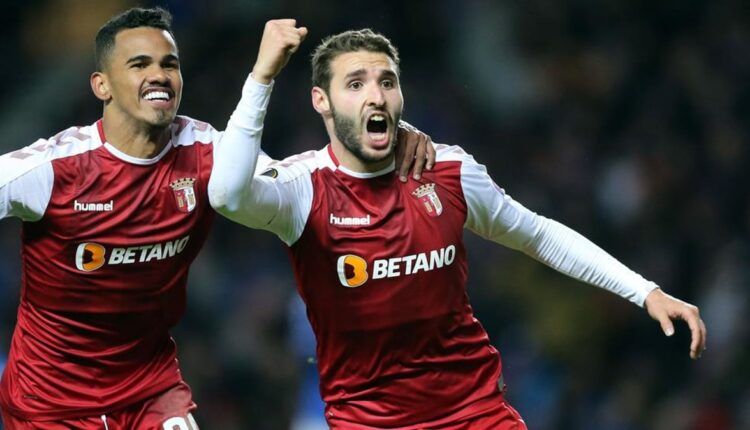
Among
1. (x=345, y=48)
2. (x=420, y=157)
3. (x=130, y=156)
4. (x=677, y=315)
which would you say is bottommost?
(x=677, y=315)

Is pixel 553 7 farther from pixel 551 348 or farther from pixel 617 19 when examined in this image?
pixel 551 348

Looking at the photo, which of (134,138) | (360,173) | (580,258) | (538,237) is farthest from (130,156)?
(580,258)

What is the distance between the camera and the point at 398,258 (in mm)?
5023

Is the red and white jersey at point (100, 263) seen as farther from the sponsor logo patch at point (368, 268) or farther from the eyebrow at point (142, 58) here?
the sponsor logo patch at point (368, 268)

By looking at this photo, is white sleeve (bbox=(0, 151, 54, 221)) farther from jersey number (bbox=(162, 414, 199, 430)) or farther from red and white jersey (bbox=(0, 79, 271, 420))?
jersey number (bbox=(162, 414, 199, 430))

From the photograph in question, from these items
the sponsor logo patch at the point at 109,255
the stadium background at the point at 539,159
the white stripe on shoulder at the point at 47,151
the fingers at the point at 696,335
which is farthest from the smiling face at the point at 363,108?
the stadium background at the point at 539,159

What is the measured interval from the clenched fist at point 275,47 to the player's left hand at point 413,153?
0.81m

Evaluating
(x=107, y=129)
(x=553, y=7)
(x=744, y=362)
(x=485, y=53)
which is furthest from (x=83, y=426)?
(x=553, y=7)

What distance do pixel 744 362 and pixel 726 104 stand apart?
2.33m

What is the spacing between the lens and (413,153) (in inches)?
207

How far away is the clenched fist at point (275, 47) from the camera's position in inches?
179

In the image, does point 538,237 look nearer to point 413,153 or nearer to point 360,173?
point 413,153

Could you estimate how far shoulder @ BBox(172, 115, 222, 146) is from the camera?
532 centimetres

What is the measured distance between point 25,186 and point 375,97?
137 centimetres
